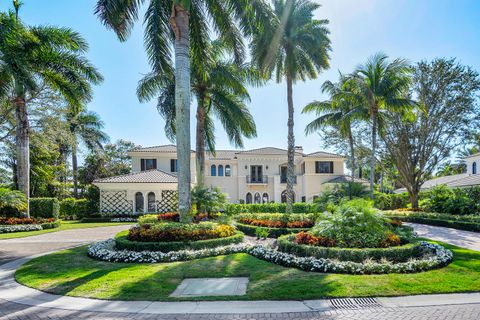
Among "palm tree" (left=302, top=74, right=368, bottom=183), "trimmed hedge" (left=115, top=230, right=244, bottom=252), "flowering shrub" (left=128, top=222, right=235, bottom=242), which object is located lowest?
"trimmed hedge" (left=115, top=230, right=244, bottom=252)

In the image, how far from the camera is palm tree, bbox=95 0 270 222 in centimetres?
1197

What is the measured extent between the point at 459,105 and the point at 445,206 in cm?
942

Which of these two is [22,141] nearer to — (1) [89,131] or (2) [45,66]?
(2) [45,66]

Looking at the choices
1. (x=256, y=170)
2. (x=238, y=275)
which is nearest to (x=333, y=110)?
→ (x=256, y=170)

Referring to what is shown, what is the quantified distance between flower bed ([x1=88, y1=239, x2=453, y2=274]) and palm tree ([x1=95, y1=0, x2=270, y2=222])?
2.24m

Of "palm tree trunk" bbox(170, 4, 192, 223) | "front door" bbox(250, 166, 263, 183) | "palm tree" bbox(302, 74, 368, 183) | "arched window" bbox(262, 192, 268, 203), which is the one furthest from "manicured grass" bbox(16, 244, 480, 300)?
"arched window" bbox(262, 192, 268, 203)

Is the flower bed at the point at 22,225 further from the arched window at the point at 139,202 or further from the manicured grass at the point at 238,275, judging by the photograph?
the manicured grass at the point at 238,275

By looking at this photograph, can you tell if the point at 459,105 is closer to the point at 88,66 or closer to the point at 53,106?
the point at 88,66

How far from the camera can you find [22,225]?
19.5 metres

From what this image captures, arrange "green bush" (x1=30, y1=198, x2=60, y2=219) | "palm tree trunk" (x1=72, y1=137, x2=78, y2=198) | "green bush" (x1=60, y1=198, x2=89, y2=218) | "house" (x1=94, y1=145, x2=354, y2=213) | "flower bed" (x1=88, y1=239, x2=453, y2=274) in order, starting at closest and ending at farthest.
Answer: "flower bed" (x1=88, y1=239, x2=453, y2=274) → "green bush" (x1=30, y1=198, x2=60, y2=219) → "green bush" (x1=60, y1=198, x2=89, y2=218) → "house" (x1=94, y1=145, x2=354, y2=213) → "palm tree trunk" (x1=72, y1=137, x2=78, y2=198)

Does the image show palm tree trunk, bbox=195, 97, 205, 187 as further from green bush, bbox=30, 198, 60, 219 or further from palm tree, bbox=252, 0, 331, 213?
green bush, bbox=30, 198, 60, 219

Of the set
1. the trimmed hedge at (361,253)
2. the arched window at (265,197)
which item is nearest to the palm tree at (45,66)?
the trimmed hedge at (361,253)

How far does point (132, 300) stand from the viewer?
20.5 feet

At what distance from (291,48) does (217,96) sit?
5442 mm
